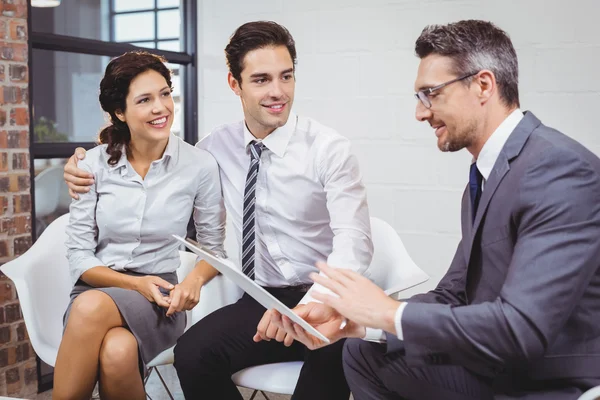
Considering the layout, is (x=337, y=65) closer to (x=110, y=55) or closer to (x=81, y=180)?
(x=110, y=55)

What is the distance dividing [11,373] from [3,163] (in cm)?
86

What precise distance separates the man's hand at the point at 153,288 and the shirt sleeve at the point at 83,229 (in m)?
0.17

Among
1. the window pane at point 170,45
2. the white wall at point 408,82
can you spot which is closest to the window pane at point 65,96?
the window pane at point 170,45

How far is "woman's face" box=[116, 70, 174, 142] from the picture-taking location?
2.20 metres

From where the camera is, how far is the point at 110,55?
10.8 feet

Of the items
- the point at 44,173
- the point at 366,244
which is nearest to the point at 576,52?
the point at 366,244

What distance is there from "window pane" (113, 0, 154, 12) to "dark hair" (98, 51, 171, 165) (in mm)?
1381

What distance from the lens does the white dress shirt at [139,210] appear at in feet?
7.28

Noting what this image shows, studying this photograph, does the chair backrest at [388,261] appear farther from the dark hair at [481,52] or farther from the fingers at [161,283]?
the dark hair at [481,52]

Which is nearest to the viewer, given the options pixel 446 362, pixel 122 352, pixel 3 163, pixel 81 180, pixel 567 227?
pixel 567 227

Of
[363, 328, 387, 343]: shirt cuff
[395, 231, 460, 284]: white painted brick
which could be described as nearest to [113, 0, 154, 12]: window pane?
[395, 231, 460, 284]: white painted brick

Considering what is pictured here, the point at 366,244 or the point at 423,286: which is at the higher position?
the point at 366,244

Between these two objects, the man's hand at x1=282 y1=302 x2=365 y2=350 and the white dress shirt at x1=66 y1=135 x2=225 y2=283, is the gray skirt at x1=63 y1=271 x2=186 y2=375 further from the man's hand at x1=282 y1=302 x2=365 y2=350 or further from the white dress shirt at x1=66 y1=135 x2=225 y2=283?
the man's hand at x1=282 y1=302 x2=365 y2=350

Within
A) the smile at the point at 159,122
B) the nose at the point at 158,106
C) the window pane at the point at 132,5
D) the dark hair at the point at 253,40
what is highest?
the window pane at the point at 132,5
